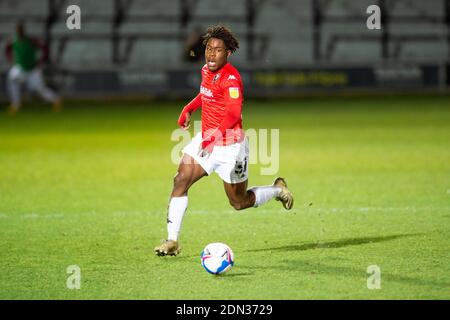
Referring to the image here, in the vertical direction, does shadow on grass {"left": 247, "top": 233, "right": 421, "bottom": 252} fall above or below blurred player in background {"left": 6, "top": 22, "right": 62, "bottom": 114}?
below

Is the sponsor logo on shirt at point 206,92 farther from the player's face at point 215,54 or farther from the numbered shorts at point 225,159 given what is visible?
the numbered shorts at point 225,159

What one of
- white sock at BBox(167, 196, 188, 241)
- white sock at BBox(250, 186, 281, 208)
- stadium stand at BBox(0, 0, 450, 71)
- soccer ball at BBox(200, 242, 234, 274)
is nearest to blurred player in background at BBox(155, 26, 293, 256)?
white sock at BBox(167, 196, 188, 241)

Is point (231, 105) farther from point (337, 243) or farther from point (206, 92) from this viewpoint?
point (337, 243)

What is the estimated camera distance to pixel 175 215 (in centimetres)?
796

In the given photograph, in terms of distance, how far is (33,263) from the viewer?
25.3 feet

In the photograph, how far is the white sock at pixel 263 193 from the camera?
338 inches

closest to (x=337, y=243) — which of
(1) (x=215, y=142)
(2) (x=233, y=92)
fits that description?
(1) (x=215, y=142)

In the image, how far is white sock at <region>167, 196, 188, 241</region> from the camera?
794 centimetres

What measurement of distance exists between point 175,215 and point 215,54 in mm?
1457

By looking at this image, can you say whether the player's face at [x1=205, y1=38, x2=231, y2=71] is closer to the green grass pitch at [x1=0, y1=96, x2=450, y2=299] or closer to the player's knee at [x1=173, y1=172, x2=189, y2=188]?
the player's knee at [x1=173, y1=172, x2=189, y2=188]

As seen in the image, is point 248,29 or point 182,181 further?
point 248,29
